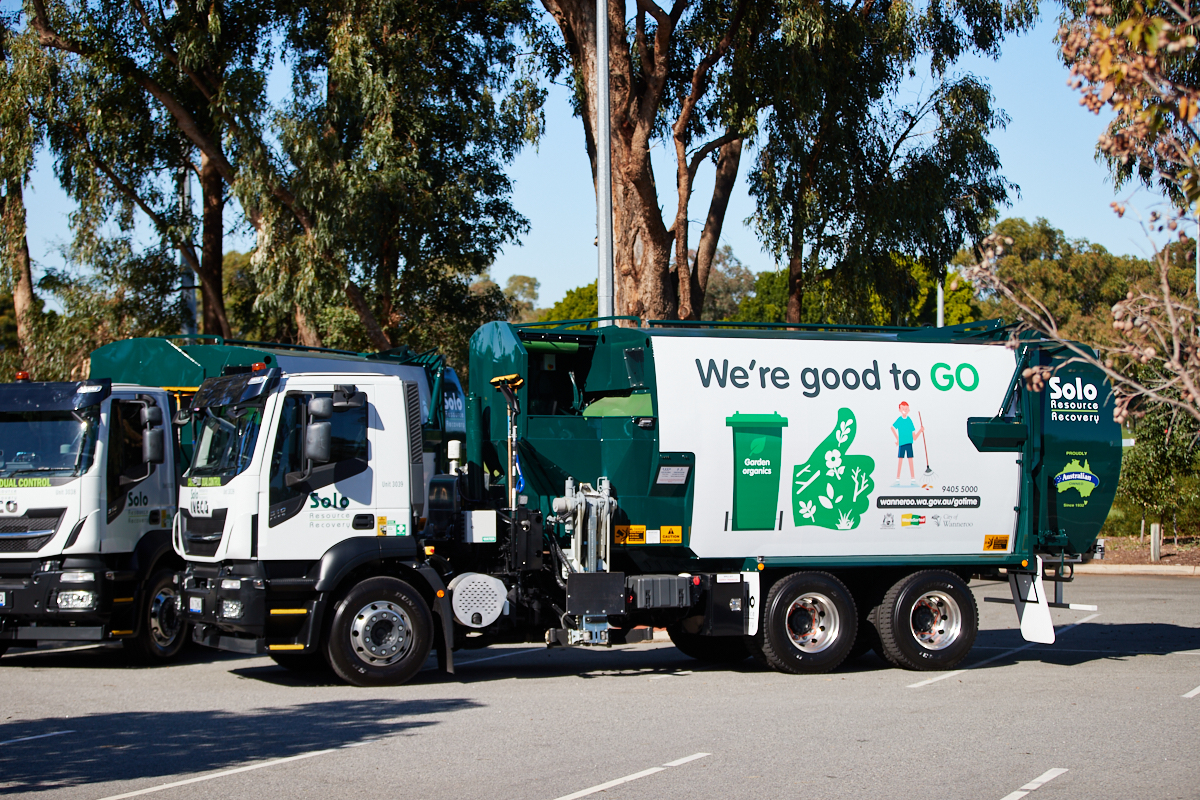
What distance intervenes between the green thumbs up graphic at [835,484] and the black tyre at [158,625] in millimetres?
6530

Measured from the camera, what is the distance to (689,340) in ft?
40.1

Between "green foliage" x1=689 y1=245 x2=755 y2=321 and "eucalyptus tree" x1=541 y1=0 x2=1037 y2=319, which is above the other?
"green foliage" x1=689 y1=245 x2=755 y2=321

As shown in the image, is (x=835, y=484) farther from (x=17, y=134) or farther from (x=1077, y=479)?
(x=17, y=134)

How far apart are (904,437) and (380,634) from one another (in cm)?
556

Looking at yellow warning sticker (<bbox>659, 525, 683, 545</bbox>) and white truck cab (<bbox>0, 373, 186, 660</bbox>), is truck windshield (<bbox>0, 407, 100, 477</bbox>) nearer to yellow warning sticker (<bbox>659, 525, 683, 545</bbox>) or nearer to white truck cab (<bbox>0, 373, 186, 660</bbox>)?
white truck cab (<bbox>0, 373, 186, 660</bbox>)

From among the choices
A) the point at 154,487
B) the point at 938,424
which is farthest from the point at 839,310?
the point at 154,487

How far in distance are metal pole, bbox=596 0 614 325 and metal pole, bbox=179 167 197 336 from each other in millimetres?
12599

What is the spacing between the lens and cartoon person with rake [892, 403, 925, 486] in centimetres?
1262

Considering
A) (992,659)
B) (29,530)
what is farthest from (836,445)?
(29,530)

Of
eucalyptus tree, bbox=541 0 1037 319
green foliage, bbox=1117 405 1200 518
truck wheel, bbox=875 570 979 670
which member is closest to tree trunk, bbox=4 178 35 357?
eucalyptus tree, bbox=541 0 1037 319

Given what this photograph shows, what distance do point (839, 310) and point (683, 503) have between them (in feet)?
37.1

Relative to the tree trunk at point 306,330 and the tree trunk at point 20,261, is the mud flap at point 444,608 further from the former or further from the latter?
the tree trunk at point 20,261

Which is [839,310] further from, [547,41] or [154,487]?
[154,487]

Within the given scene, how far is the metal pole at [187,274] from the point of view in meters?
25.5
